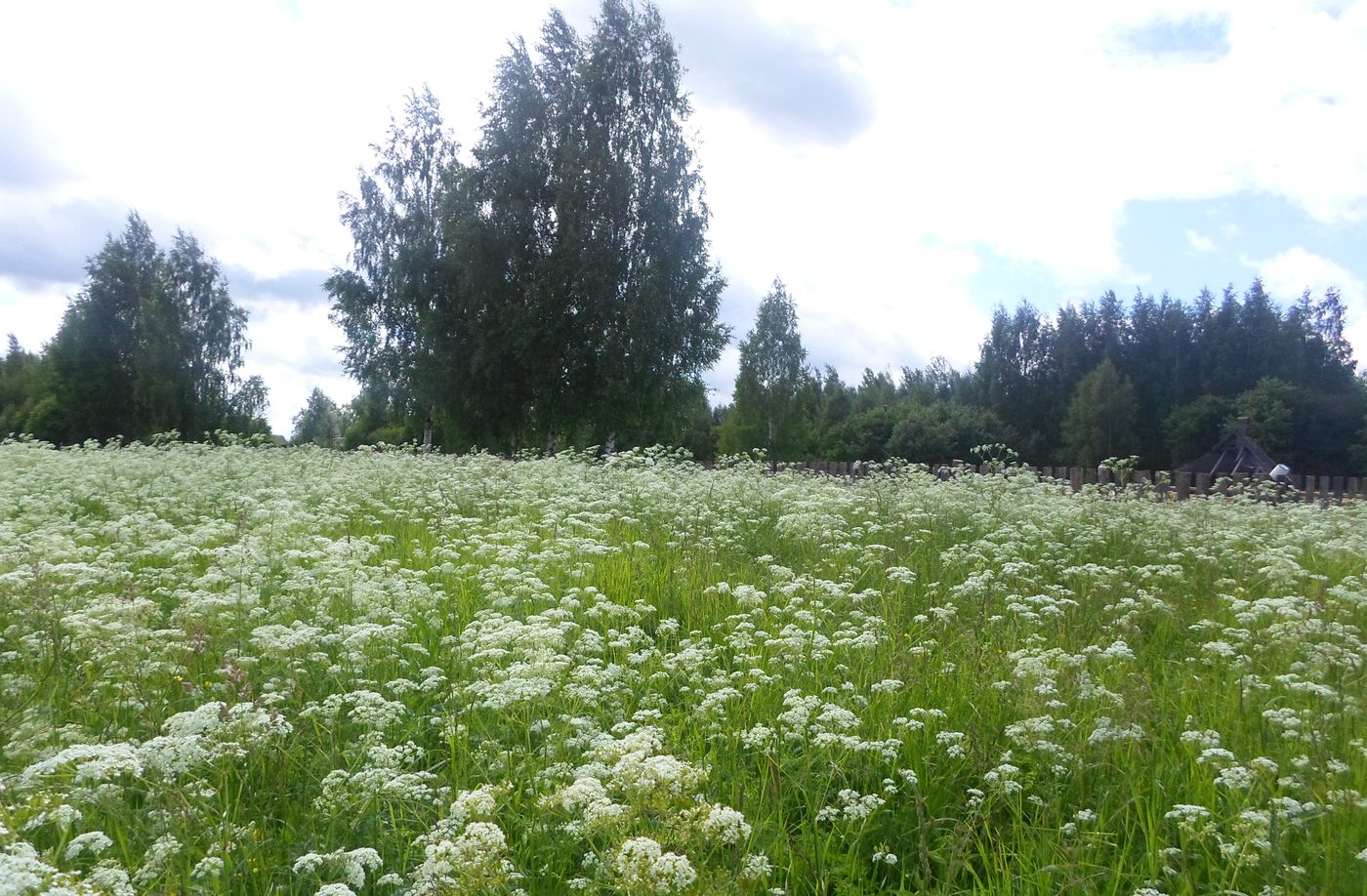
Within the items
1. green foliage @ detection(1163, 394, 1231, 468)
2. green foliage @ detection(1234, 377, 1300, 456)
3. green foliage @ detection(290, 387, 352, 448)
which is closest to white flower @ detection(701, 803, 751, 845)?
green foliage @ detection(1234, 377, 1300, 456)

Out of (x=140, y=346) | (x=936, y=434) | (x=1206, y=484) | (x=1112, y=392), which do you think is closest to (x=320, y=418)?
(x=140, y=346)

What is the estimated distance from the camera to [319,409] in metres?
92.5

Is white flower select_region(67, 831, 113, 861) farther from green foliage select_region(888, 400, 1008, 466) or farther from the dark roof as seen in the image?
green foliage select_region(888, 400, 1008, 466)

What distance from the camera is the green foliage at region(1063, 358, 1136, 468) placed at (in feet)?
179

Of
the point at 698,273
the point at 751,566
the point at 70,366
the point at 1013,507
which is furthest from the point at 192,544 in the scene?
the point at 70,366

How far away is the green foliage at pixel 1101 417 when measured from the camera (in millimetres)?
54500

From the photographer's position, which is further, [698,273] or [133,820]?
[698,273]

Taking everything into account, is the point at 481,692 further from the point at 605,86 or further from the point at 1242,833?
the point at 605,86

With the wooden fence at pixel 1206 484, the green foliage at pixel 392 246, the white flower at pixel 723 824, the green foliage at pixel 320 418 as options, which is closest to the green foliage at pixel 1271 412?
the wooden fence at pixel 1206 484

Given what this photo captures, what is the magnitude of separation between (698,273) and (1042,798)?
26.3 meters

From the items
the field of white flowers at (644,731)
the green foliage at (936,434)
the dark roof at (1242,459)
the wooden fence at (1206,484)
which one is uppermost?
the green foliage at (936,434)

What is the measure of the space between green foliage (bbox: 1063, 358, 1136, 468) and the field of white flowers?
52.4 metres

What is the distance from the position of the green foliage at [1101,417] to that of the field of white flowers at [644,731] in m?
52.4

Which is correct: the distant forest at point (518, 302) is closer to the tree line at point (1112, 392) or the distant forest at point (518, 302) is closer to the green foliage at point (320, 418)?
the tree line at point (1112, 392)
